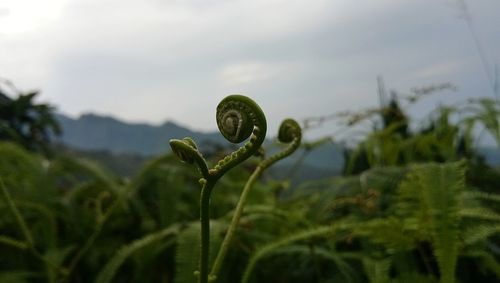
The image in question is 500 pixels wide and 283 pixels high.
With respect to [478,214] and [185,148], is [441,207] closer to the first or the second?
[478,214]

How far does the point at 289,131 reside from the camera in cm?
81

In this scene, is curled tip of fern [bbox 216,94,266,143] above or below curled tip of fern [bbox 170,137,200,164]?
above

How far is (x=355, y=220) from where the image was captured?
124 centimetres

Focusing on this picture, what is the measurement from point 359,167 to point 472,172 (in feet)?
1.80

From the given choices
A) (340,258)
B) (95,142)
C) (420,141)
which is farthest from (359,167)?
(95,142)

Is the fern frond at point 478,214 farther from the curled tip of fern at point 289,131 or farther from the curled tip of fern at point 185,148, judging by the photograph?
the curled tip of fern at point 185,148

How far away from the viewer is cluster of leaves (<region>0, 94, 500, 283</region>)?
971mm

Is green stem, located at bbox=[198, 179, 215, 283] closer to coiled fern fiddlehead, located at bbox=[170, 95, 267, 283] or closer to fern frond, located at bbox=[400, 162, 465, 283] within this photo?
coiled fern fiddlehead, located at bbox=[170, 95, 267, 283]

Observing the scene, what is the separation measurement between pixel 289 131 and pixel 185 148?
1.10 ft

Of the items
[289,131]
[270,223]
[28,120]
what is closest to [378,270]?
[289,131]

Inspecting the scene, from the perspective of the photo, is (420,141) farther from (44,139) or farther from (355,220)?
(44,139)

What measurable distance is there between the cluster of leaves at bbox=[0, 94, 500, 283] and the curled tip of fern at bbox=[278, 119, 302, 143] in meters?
0.22

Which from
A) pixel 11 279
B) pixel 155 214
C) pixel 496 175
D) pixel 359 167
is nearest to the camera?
pixel 11 279

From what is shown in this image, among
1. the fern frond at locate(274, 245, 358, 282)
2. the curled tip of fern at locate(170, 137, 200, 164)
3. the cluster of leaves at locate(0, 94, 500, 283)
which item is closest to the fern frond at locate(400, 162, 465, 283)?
the cluster of leaves at locate(0, 94, 500, 283)
